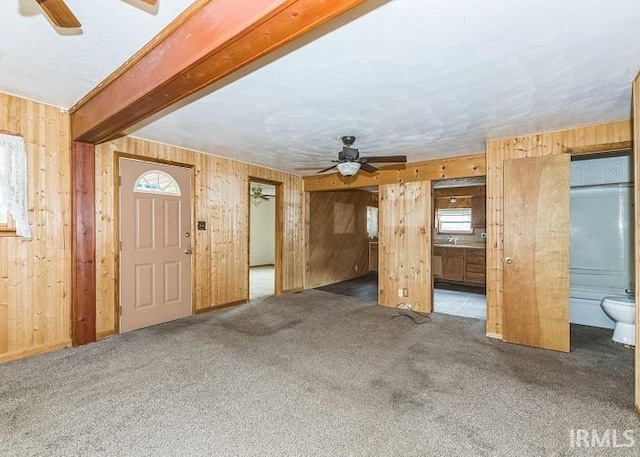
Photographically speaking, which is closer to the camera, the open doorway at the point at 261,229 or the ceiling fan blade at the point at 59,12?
the ceiling fan blade at the point at 59,12

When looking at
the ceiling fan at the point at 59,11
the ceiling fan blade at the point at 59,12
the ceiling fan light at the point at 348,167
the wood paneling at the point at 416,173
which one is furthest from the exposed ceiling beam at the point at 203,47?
the wood paneling at the point at 416,173

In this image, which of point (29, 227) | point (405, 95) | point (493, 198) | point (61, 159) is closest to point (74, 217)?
point (29, 227)

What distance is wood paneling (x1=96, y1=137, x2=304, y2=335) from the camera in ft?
11.7

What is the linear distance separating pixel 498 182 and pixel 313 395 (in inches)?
125

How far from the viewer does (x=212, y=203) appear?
4676 millimetres

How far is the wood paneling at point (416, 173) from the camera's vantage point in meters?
4.36

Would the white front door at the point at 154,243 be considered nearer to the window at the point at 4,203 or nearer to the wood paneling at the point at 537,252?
the window at the point at 4,203

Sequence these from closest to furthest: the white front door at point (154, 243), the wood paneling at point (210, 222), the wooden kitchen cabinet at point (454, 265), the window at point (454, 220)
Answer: the wood paneling at point (210, 222), the white front door at point (154, 243), the wooden kitchen cabinet at point (454, 265), the window at point (454, 220)

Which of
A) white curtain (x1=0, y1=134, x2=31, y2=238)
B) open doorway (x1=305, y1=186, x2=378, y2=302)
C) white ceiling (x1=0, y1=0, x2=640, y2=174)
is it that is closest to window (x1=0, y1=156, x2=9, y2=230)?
white curtain (x1=0, y1=134, x2=31, y2=238)

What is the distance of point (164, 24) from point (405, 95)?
179cm

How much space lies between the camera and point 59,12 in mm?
1339

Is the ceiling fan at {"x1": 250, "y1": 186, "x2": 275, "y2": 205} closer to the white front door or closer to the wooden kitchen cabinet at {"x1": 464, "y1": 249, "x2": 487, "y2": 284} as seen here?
the white front door

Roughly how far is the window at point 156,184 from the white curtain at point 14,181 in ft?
3.58

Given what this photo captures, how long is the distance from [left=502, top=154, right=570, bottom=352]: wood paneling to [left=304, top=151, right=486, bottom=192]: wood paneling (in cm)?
86
